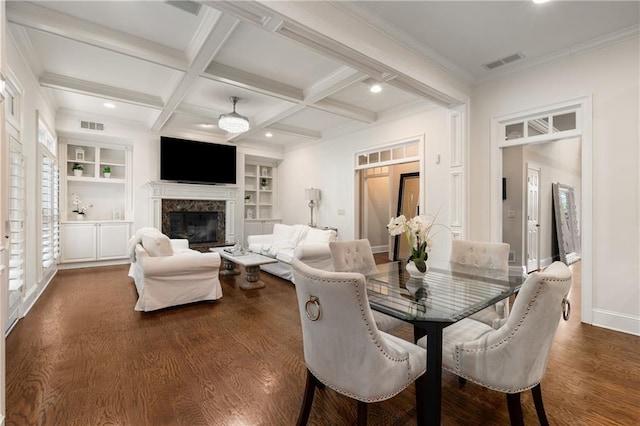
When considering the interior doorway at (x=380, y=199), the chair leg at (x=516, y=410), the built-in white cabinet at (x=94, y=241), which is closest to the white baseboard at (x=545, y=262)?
the interior doorway at (x=380, y=199)

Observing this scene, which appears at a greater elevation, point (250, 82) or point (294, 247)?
point (250, 82)

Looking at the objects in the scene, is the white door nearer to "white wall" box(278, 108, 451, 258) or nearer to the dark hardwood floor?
"white wall" box(278, 108, 451, 258)

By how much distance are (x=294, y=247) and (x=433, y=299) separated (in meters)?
3.70

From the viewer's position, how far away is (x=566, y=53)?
318cm

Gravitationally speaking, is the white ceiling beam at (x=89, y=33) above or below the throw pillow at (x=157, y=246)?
above

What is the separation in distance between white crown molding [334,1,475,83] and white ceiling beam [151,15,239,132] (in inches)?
38.2

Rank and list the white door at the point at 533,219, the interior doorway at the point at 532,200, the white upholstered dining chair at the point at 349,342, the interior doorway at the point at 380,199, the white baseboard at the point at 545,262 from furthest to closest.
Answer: the interior doorway at the point at 380,199
the white baseboard at the point at 545,262
the white door at the point at 533,219
the interior doorway at the point at 532,200
the white upholstered dining chair at the point at 349,342

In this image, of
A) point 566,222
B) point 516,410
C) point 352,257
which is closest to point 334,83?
point 352,257

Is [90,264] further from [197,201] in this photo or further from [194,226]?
[197,201]

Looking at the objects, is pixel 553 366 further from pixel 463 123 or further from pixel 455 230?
pixel 463 123

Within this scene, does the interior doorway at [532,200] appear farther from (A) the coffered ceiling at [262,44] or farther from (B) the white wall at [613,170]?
(A) the coffered ceiling at [262,44]

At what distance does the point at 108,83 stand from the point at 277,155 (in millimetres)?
4248

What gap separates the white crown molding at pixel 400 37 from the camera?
254cm

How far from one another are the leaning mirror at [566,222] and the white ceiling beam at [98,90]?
7564 mm
